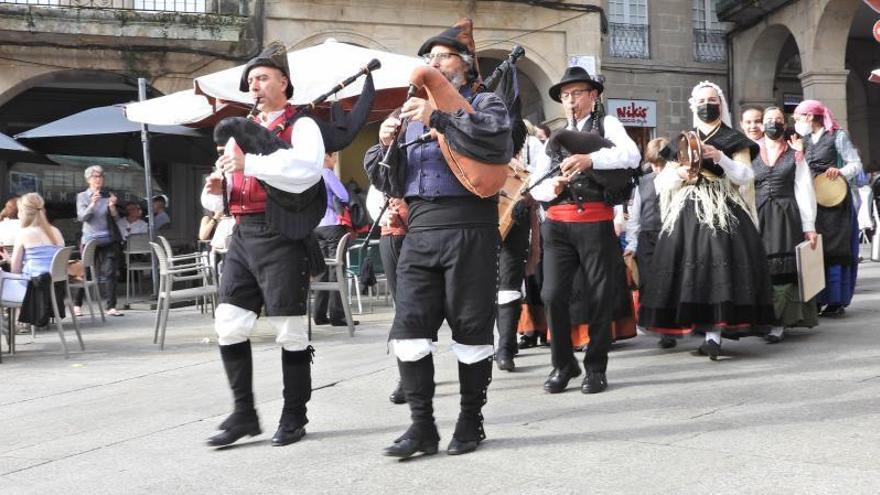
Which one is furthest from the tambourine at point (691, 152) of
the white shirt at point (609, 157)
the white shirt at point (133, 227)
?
the white shirt at point (133, 227)

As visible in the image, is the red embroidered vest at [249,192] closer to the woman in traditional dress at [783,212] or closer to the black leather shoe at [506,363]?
the black leather shoe at [506,363]

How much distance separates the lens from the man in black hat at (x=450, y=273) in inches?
158

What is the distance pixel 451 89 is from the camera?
13.1ft

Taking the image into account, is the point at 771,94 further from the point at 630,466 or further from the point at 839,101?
the point at 630,466

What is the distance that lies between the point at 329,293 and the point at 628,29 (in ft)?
50.5

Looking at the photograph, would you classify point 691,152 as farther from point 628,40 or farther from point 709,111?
point 628,40

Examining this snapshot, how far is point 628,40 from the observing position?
74.5ft

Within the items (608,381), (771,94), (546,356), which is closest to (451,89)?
(608,381)

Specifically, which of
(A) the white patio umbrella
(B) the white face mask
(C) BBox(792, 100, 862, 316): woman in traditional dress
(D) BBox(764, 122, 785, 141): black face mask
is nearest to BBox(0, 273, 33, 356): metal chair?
(A) the white patio umbrella

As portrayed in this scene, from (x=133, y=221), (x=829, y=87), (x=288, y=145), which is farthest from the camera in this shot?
(x=829, y=87)

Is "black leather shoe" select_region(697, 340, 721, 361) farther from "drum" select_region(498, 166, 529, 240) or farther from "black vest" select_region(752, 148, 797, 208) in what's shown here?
"black vest" select_region(752, 148, 797, 208)

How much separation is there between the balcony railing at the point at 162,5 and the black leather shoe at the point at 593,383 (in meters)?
12.3

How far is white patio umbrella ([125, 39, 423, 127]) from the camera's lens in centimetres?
962

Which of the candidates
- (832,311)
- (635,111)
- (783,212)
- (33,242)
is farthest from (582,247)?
(635,111)
